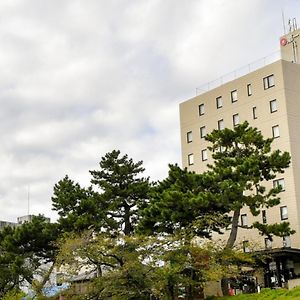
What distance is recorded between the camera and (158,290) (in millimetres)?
34250

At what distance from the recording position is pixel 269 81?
54844 mm

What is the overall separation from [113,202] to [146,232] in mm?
8884

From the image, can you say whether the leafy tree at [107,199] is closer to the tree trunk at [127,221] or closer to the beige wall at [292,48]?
the tree trunk at [127,221]

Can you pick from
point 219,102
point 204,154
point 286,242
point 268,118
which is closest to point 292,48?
point 219,102

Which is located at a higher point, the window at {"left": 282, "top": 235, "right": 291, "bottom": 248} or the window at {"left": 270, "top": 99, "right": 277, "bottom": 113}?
the window at {"left": 270, "top": 99, "right": 277, "bottom": 113}

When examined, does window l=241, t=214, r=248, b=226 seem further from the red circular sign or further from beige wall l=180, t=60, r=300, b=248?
the red circular sign

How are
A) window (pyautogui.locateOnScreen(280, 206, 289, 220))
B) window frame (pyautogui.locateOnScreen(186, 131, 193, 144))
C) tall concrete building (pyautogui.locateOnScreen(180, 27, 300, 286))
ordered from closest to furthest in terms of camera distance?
tall concrete building (pyautogui.locateOnScreen(180, 27, 300, 286)) < window (pyautogui.locateOnScreen(280, 206, 289, 220)) < window frame (pyautogui.locateOnScreen(186, 131, 193, 144))

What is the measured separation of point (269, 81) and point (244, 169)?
19678mm

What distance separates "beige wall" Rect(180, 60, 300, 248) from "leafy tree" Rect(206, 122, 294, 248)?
11294 millimetres

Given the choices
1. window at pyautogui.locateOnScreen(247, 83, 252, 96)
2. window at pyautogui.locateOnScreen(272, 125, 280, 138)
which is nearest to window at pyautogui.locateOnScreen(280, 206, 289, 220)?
window at pyautogui.locateOnScreen(272, 125, 280, 138)

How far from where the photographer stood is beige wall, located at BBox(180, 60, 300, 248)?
5162cm

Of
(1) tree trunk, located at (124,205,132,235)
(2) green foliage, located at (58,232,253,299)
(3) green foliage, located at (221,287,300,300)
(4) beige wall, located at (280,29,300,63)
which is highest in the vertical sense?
(4) beige wall, located at (280,29,300,63)

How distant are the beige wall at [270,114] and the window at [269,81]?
0.96ft

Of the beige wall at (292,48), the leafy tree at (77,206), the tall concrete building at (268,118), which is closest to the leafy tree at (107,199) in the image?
the leafy tree at (77,206)
